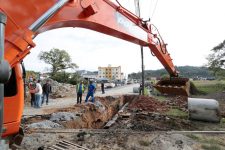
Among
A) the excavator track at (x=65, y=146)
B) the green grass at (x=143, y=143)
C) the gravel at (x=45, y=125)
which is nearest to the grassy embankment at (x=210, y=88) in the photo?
the gravel at (x=45, y=125)

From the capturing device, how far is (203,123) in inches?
331

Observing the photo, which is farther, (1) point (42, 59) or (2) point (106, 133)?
(1) point (42, 59)

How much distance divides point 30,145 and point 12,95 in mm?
2497

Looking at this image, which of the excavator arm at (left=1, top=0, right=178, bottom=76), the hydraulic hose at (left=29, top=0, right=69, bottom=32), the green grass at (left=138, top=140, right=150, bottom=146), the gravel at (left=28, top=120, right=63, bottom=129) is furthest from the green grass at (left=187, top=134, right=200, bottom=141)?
the hydraulic hose at (left=29, top=0, right=69, bottom=32)

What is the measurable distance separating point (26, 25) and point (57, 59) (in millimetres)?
59225

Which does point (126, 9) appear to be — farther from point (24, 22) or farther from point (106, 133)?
point (24, 22)

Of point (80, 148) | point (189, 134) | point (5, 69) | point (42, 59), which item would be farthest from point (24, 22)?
point (42, 59)

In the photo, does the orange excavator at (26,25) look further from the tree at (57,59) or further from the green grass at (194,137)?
the tree at (57,59)

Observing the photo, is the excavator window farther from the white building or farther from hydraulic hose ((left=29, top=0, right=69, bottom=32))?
the white building

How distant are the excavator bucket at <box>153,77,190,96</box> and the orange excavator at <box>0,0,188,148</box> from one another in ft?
31.8

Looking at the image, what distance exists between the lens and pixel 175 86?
16344 millimetres

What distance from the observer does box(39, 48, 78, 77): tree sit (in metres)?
60.8

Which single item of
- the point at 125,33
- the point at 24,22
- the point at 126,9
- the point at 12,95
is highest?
the point at 126,9

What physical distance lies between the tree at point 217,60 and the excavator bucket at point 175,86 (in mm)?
22113
